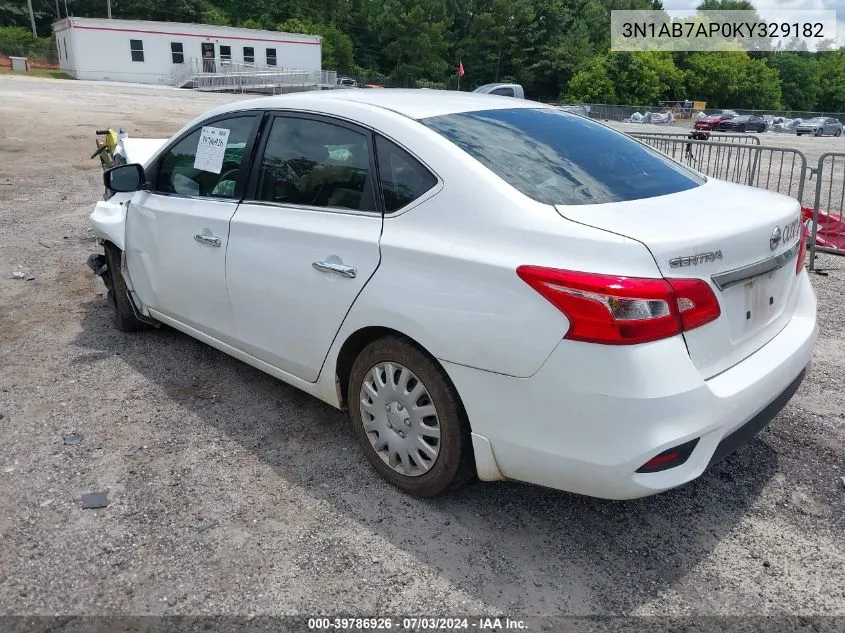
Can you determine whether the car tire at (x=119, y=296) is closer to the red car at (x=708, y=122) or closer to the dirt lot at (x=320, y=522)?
the dirt lot at (x=320, y=522)

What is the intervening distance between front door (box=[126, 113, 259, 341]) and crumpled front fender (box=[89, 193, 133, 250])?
10cm

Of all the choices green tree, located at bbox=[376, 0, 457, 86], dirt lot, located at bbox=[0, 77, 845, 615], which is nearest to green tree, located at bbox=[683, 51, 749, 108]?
green tree, located at bbox=[376, 0, 457, 86]

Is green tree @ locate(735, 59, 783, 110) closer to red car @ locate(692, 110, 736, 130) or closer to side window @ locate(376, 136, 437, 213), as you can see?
red car @ locate(692, 110, 736, 130)

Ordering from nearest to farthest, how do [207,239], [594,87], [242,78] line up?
[207,239], [242,78], [594,87]

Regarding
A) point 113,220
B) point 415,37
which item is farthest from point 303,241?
point 415,37

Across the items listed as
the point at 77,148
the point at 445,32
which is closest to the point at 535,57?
the point at 445,32

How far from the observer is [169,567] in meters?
2.68

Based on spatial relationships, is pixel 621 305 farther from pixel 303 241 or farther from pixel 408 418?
pixel 303 241

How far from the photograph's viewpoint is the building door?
47375mm

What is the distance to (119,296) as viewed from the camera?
194 inches

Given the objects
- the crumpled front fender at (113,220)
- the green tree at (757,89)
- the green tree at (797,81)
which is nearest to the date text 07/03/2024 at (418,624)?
the crumpled front fender at (113,220)

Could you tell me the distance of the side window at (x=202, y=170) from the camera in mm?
3768

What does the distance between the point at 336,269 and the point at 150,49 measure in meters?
49.5

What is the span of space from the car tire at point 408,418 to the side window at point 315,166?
691 mm
